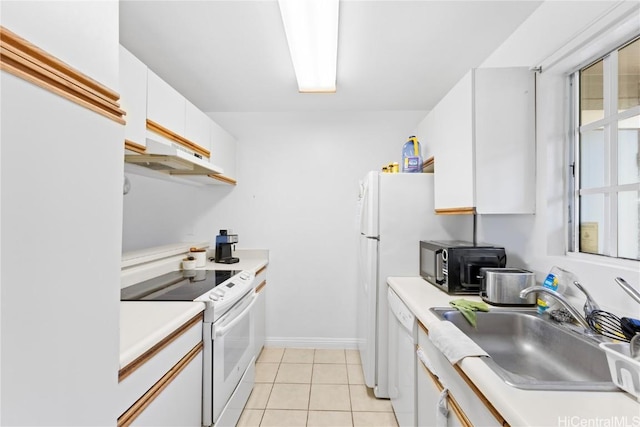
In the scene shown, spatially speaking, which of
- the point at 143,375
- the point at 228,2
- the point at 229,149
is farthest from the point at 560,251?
the point at 229,149

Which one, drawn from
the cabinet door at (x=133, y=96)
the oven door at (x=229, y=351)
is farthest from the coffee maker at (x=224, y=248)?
the cabinet door at (x=133, y=96)

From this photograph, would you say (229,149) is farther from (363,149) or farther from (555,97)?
(555,97)

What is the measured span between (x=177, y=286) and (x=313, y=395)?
1263 mm

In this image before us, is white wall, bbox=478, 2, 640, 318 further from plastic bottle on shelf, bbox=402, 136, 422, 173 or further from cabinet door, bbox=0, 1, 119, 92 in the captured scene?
cabinet door, bbox=0, 1, 119, 92

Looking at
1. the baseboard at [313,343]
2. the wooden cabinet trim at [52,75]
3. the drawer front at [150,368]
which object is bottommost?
the baseboard at [313,343]

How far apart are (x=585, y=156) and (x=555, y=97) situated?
1.07 ft

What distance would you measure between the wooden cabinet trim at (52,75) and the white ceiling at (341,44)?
1112 millimetres

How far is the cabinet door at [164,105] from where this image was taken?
1.58 metres

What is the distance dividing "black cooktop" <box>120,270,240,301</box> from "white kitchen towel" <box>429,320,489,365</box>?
1118mm

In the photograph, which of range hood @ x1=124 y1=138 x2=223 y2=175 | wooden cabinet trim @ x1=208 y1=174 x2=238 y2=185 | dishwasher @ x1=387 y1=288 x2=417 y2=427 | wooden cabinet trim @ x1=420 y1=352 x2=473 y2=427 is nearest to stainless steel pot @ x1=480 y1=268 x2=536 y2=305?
dishwasher @ x1=387 y1=288 x2=417 y2=427

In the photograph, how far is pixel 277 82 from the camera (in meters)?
2.32

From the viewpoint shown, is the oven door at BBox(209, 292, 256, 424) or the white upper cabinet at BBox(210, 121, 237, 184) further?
the white upper cabinet at BBox(210, 121, 237, 184)

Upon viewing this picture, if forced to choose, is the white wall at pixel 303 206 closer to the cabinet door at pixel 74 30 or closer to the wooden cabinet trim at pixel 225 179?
the wooden cabinet trim at pixel 225 179

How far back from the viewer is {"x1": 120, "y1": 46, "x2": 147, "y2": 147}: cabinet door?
1357 millimetres
